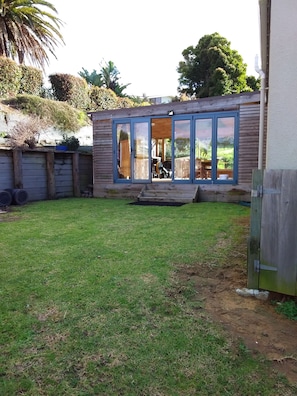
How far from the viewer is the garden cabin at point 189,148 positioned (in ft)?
24.0

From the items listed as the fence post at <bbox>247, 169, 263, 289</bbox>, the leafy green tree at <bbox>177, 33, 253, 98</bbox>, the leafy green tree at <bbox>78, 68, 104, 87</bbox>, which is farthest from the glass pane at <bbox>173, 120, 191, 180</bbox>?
the leafy green tree at <bbox>78, 68, 104, 87</bbox>

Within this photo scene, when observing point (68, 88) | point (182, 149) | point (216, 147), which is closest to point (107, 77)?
point (68, 88)

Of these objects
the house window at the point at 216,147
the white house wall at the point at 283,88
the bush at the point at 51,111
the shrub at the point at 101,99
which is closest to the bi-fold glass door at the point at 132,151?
the house window at the point at 216,147

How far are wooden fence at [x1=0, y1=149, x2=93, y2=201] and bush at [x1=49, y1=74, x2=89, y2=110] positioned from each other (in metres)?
6.15

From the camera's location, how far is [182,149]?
8.21m

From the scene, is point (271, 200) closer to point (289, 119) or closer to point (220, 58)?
point (289, 119)

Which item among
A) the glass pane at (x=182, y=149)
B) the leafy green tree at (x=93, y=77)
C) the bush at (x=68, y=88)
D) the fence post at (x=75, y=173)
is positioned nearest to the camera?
the glass pane at (x=182, y=149)

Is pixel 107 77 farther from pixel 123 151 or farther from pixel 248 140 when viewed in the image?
pixel 248 140

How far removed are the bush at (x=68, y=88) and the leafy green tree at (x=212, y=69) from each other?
7832mm

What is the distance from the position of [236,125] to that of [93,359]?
7.00 metres

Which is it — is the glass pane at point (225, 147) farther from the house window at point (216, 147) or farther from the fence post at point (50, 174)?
the fence post at point (50, 174)

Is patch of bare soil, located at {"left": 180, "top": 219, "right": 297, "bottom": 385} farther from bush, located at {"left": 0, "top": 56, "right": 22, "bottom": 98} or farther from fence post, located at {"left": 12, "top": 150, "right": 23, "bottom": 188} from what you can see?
bush, located at {"left": 0, "top": 56, "right": 22, "bottom": 98}

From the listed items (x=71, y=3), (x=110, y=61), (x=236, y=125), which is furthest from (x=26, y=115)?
(x=110, y=61)

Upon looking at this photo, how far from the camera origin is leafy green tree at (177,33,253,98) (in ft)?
58.3
